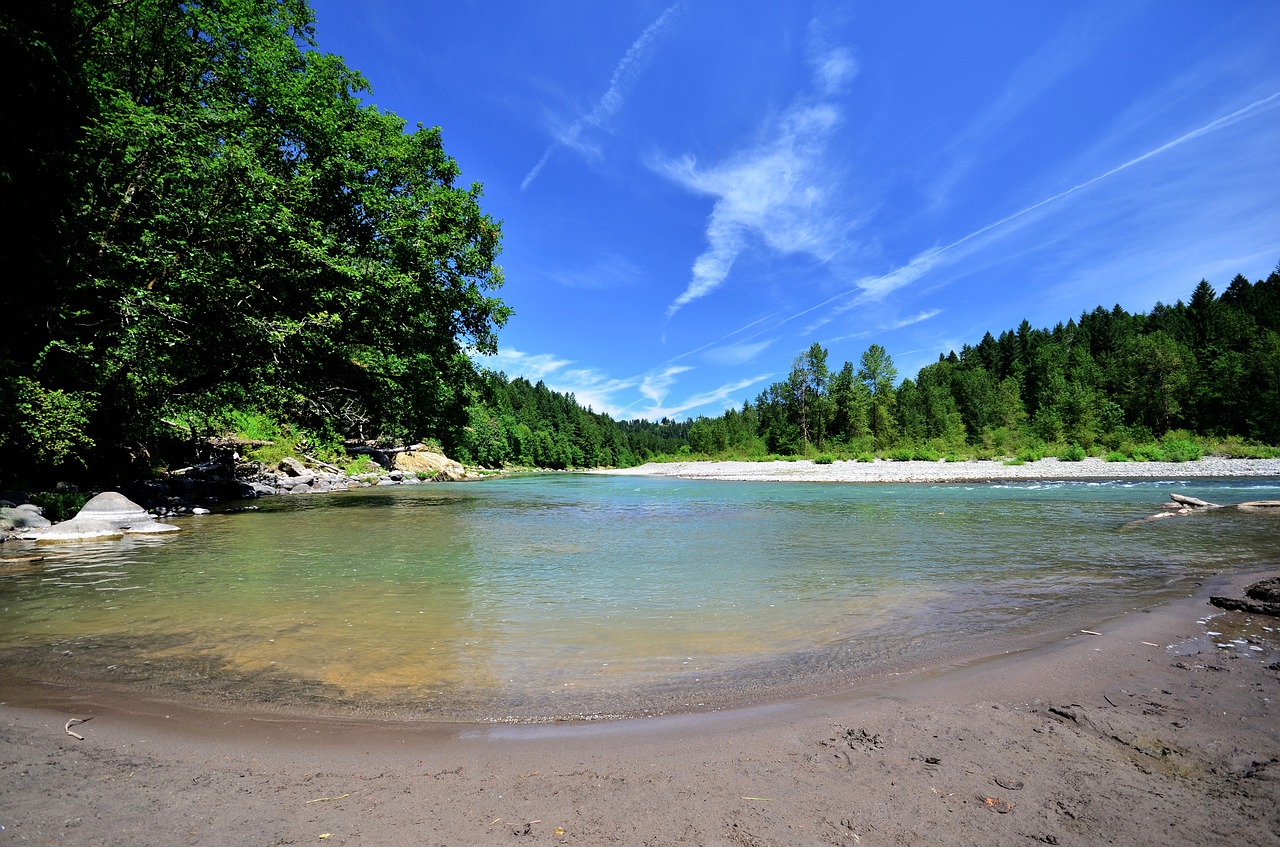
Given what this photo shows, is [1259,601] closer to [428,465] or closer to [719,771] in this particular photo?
[719,771]

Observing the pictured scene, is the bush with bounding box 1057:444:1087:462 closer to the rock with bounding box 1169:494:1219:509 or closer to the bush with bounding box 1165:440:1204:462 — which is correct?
the bush with bounding box 1165:440:1204:462

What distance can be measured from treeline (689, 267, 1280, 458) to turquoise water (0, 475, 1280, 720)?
40669 mm

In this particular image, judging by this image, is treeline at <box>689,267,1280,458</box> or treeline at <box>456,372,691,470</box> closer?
treeline at <box>689,267,1280,458</box>

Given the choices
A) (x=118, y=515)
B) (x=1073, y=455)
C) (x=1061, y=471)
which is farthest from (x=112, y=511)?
(x=1073, y=455)

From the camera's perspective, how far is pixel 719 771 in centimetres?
283

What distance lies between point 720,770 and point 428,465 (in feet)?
202

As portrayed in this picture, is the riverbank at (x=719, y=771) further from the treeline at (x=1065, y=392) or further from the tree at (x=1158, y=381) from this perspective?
the tree at (x=1158, y=381)

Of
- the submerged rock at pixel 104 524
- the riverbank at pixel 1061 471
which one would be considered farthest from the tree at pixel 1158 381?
the submerged rock at pixel 104 524

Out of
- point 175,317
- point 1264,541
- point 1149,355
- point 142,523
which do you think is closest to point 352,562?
point 142,523

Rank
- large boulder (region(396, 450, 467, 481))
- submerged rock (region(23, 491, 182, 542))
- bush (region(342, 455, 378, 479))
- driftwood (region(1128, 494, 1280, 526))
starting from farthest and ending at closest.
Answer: large boulder (region(396, 450, 467, 481)) < bush (region(342, 455, 378, 479)) < driftwood (region(1128, 494, 1280, 526)) < submerged rock (region(23, 491, 182, 542))

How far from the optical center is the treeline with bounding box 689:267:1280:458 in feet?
150

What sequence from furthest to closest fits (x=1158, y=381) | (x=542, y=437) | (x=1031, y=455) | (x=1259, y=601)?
(x=542, y=437) → (x=1158, y=381) → (x=1031, y=455) → (x=1259, y=601)

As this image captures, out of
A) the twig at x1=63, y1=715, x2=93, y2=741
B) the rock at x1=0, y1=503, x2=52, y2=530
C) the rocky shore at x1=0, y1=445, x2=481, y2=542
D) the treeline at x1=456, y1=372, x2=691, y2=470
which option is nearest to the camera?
the twig at x1=63, y1=715, x2=93, y2=741

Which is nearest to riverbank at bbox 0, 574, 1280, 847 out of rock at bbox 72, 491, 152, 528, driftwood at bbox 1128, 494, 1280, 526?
rock at bbox 72, 491, 152, 528
